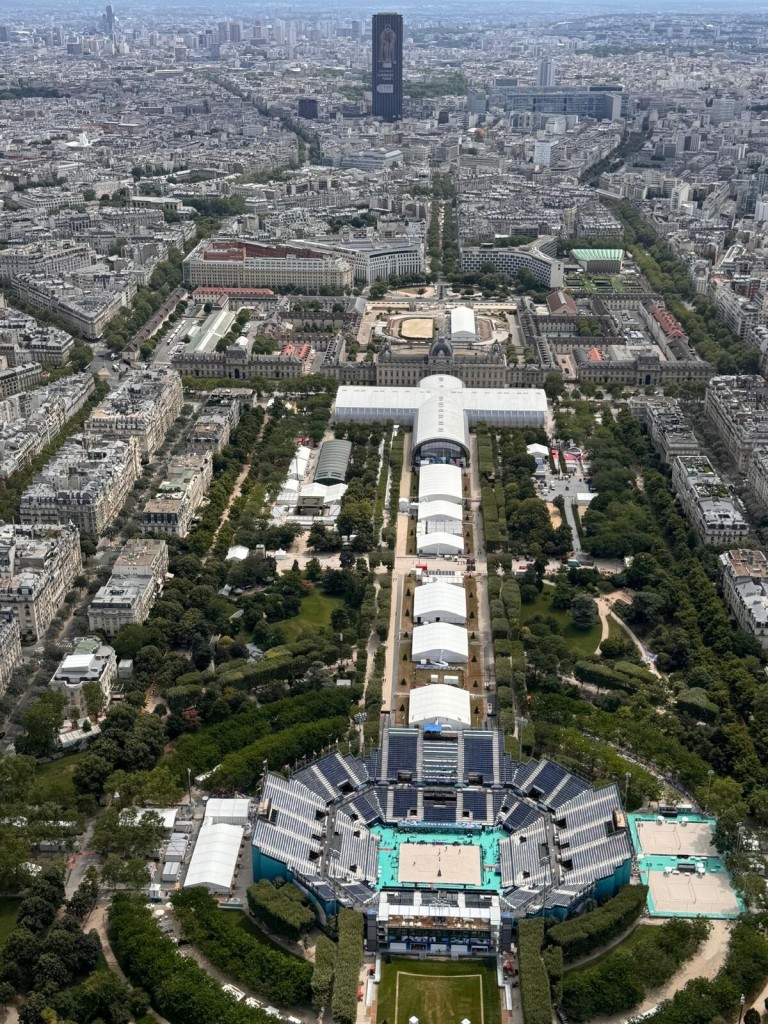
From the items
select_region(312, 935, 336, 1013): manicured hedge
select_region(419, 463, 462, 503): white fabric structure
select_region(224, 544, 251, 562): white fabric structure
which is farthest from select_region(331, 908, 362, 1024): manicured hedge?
select_region(419, 463, 462, 503): white fabric structure

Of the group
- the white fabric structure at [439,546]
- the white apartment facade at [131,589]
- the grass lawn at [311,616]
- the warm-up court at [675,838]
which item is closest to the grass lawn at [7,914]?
the white apartment facade at [131,589]

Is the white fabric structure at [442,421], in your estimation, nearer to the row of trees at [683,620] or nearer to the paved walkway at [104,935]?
the row of trees at [683,620]

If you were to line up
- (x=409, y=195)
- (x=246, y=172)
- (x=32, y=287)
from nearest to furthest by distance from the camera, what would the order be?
(x=32, y=287) → (x=409, y=195) → (x=246, y=172)

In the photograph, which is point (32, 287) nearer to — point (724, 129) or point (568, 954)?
point (568, 954)

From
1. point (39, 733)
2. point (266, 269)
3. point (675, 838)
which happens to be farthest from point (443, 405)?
point (266, 269)

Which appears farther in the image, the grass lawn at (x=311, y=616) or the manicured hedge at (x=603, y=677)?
the grass lawn at (x=311, y=616)

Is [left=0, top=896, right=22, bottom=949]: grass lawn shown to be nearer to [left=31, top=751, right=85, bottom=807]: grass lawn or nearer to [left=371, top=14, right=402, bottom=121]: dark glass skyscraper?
[left=31, top=751, right=85, bottom=807]: grass lawn

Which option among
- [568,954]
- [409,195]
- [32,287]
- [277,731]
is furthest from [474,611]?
[409,195]
